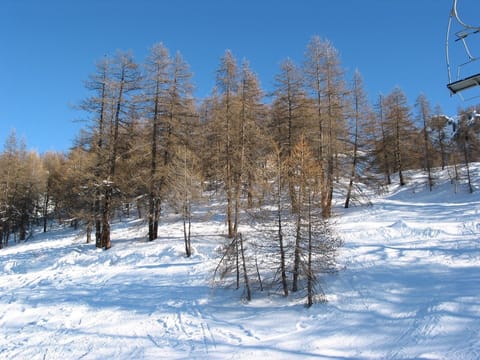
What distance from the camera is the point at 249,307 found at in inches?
390

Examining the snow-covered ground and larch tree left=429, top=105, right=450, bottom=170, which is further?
larch tree left=429, top=105, right=450, bottom=170

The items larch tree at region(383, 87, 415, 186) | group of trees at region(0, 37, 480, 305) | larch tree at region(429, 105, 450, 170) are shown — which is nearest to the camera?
group of trees at region(0, 37, 480, 305)

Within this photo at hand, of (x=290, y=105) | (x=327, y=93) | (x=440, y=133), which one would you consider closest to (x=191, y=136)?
(x=290, y=105)

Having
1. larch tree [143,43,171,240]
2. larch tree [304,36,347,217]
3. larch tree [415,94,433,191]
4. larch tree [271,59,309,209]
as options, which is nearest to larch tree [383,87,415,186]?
larch tree [415,94,433,191]

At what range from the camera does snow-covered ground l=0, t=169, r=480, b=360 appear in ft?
24.0

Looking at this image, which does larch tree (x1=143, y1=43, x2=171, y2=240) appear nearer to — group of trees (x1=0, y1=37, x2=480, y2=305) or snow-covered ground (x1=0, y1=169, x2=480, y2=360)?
group of trees (x1=0, y1=37, x2=480, y2=305)

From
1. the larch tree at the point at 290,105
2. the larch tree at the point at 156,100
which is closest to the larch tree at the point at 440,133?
the larch tree at the point at 290,105

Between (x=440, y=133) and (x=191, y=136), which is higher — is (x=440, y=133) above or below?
above

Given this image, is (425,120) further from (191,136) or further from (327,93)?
(191,136)

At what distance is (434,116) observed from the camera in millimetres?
32656

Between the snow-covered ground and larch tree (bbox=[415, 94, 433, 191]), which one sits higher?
larch tree (bbox=[415, 94, 433, 191])

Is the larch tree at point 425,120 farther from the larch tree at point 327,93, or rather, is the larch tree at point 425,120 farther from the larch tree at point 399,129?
the larch tree at point 327,93

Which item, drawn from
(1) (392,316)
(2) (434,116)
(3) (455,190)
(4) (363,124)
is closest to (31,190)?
(4) (363,124)

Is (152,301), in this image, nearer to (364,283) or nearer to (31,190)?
(364,283)
